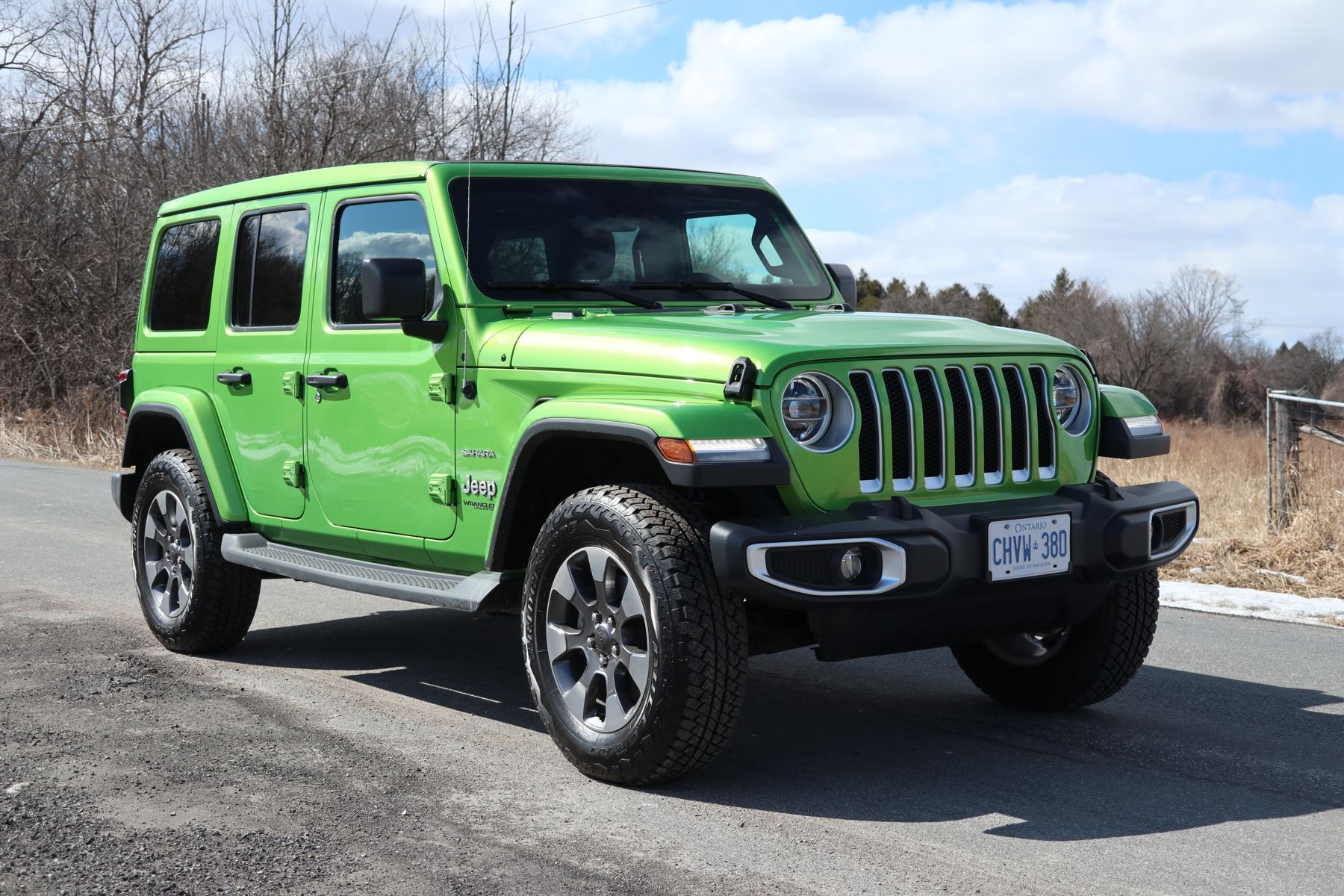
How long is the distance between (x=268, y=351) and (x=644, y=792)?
283 centimetres

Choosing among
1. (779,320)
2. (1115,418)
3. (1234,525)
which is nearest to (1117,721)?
(1115,418)

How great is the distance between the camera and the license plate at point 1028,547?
4383 mm

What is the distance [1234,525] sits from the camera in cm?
1047

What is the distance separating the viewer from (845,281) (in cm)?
654

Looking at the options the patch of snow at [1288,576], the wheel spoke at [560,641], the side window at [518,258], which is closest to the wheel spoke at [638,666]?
the wheel spoke at [560,641]

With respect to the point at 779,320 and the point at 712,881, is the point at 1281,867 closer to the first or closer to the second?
the point at 712,881

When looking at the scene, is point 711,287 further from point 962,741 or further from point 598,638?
point 962,741

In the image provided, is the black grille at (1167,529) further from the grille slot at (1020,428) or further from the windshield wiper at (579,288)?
the windshield wiper at (579,288)

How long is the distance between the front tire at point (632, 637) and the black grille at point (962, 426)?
0.90 m

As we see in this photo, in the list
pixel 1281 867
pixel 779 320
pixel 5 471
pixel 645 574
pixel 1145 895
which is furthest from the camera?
pixel 5 471

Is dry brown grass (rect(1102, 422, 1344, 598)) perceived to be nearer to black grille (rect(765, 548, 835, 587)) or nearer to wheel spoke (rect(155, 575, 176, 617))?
black grille (rect(765, 548, 835, 587))

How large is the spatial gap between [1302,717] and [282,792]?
3.79m

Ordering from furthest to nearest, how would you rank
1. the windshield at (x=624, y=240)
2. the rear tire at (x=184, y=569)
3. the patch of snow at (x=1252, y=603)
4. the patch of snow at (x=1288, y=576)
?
the patch of snow at (x=1288, y=576) < the patch of snow at (x=1252, y=603) < the rear tire at (x=184, y=569) < the windshield at (x=624, y=240)

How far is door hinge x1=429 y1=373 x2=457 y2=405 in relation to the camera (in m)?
5.21
